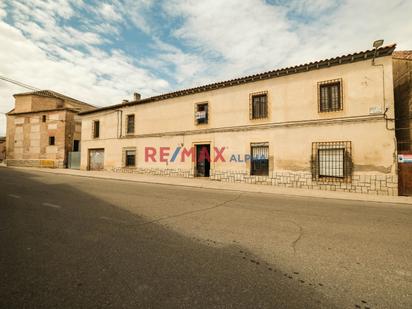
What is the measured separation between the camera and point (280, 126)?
40.3 ft

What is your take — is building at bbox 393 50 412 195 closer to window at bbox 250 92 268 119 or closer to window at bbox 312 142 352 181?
window at bbox 312 142 352 181

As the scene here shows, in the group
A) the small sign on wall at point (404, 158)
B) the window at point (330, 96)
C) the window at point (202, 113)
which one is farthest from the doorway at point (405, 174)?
the window at point (202, 113)

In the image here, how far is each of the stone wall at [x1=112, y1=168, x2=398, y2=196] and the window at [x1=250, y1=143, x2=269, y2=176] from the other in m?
0.38

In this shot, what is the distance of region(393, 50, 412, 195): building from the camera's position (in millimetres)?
9555

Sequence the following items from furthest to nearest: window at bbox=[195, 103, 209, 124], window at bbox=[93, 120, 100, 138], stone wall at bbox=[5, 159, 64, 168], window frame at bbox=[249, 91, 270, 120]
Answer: stone wall at bbox=[5, 159, 64, 168]
window at bbox=[93, 120, 100, 138]
window at bbox=[195, 103, 209, 124]
window frame at bbox=[249, 91, 270, 120]

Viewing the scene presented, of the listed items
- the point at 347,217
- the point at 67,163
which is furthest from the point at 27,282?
the point at 67,163

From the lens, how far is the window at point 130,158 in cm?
1833

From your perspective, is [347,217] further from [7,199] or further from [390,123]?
[7,199]

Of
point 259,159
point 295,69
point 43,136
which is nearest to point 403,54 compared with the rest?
point 295,69

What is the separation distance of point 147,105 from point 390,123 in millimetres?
15682

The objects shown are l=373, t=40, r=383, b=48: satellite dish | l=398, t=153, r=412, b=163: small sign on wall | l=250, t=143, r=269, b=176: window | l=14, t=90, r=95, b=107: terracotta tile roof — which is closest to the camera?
l=373, t=40, r=383, b=48: satellite dish

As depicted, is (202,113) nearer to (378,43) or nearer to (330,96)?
(330,96)

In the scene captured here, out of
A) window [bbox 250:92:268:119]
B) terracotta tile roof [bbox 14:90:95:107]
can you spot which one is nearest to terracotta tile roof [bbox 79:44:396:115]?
window [bbox 250:92:268:119]

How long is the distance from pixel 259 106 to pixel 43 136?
86.4 ft
